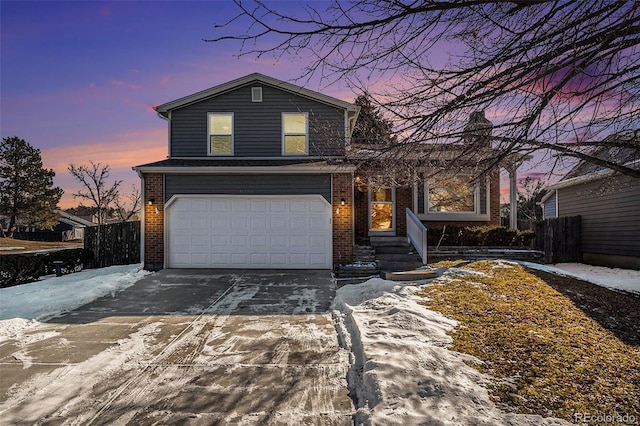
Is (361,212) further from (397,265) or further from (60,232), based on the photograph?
(60,232)

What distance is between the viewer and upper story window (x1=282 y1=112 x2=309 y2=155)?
39.5 ft

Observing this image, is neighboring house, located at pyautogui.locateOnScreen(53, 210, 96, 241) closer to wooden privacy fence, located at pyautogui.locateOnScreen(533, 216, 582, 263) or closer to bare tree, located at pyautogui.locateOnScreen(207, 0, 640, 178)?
wooden privacy fence, located at pyautogui.locateOnScreen(533, 216, 582, 263)

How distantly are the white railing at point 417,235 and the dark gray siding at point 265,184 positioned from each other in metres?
2.95

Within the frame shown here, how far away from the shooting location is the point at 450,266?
10.2 metres

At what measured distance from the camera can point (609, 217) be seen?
12453mm

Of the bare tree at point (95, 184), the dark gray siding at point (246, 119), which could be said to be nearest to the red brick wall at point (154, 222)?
the dark gray siding at point (246, 119)

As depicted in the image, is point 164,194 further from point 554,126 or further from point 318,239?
point 554,126

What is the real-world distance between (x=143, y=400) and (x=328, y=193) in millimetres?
8199

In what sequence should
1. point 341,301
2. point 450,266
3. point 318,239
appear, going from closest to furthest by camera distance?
point 341,301 < point 450,266 < point 318,239

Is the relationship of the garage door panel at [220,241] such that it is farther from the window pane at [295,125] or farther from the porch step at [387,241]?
the porch step at [387,241]

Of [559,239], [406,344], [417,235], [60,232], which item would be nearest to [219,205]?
[417,235]

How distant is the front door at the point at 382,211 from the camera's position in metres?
13.4

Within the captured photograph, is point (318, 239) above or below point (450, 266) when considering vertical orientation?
above

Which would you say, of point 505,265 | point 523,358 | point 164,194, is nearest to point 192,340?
point 523,358
